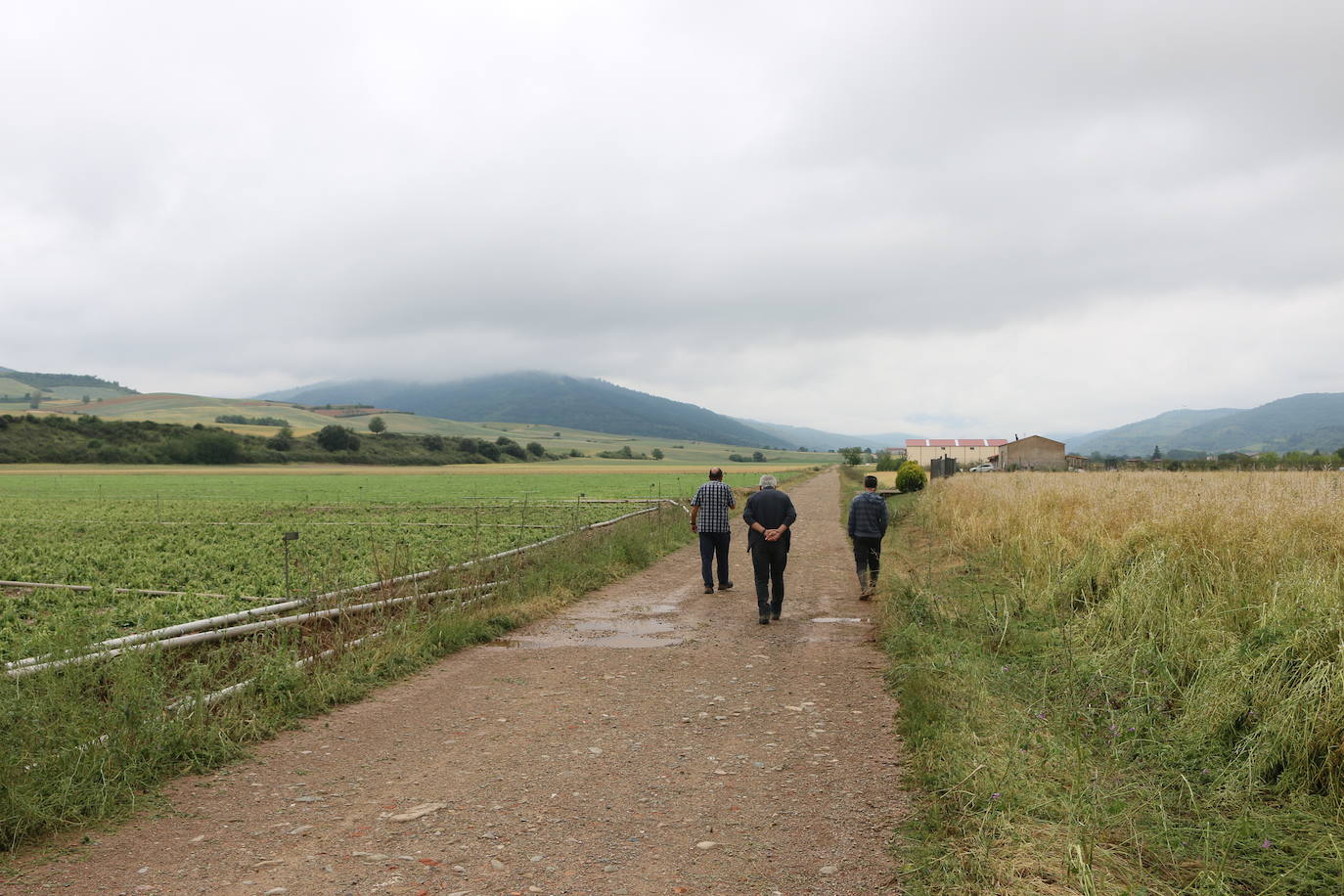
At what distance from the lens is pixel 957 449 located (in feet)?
428

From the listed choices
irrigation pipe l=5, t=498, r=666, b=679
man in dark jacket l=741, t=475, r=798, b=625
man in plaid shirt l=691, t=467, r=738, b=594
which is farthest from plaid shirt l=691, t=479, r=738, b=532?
irrigation pipe l=5, t=498, r=666, b=679

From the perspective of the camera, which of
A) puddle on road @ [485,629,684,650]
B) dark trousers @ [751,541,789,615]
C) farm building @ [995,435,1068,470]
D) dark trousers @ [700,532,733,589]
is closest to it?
puddle on road @ [485,629,684,650]

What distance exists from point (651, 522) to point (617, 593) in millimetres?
8874

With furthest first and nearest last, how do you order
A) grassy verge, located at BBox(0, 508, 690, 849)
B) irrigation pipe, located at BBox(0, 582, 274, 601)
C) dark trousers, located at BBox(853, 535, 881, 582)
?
dark trousers, located at BBox(853, 535, 881, 582), irrigation pipe, located at BBox(0, 582, 274, 601), grassy verge, located at BBox(0, 508, 690, 849)

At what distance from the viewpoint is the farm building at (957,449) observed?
408ft

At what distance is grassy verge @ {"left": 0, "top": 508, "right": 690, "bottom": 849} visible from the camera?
214 inches

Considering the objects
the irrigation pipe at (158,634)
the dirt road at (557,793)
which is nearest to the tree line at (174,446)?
the irrigation pipe at (158,634)

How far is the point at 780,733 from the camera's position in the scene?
23.0 feet

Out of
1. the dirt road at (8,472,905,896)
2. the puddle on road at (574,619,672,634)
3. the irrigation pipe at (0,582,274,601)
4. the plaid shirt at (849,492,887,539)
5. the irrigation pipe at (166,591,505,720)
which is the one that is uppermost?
the plaid shirt at (849,492,887,539)

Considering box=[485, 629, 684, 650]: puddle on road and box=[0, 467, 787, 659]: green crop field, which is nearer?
box=[485, 629, 684, 650]: puddle on road

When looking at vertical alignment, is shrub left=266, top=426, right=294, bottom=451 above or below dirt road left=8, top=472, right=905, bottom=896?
above

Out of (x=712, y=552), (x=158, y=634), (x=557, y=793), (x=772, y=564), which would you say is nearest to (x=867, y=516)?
(x=772, y=564)

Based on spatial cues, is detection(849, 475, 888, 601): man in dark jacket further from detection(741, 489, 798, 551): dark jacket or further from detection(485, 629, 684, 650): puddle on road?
detection(485, 629, 684, 650): puddle on road

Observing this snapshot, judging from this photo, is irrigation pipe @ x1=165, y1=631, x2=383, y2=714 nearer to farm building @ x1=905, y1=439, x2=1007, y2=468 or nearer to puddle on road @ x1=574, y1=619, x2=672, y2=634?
puddle on road @ x1=574, y1=619, x2=672, y2=634
